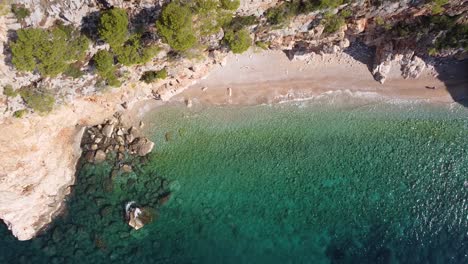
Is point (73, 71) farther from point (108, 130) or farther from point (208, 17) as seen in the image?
point (208, 17)

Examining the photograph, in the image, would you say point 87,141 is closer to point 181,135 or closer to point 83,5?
point 181,135

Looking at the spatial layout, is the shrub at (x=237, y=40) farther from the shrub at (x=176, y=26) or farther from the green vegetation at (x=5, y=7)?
the green vegetation at (x=5, y=7)

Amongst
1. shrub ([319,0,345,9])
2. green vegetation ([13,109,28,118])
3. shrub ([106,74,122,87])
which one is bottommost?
green vegetation ([13,109,28,118])

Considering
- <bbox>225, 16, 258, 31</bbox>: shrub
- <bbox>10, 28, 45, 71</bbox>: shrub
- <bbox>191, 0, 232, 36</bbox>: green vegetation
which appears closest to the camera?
<bbox>10, 28, 45, 71</bbox>: shrub

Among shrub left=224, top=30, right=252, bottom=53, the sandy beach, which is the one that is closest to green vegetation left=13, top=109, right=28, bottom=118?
the sandy beach

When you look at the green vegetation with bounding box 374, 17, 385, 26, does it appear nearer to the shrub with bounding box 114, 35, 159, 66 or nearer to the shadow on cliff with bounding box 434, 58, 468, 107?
the shadow on cliff with bounding box 434, 58, 468, 107

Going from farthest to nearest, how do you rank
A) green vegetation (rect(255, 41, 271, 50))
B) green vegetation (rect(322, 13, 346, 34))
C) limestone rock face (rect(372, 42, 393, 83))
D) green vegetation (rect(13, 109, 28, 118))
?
limestone rock face (rect(372, 42, 393, 83)) → green vegetation (rect(255, 41, 271, 50)) → green vegetation (rect(322, 13, 346, 34)) → green vegetation (rect(13, 109, 28, 118))
